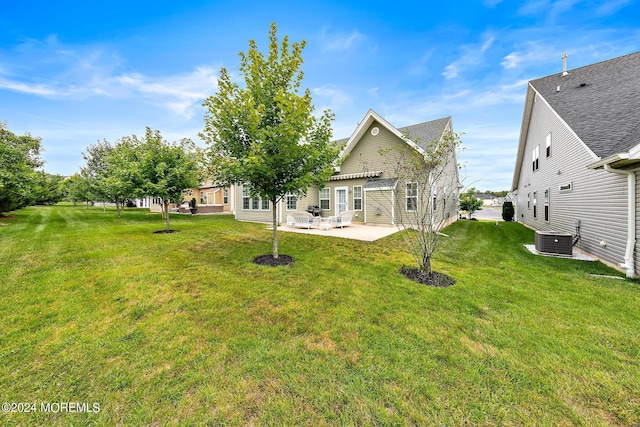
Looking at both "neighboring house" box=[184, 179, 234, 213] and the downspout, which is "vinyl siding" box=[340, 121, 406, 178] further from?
"neighboring house" box=[184, 179, 234, 213]

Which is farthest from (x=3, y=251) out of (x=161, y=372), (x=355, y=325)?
(x=355, y=325)

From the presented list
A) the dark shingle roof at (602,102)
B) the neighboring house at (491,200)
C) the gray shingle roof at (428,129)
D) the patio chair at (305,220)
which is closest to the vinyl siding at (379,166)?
the gray shingle roof at (428,129)

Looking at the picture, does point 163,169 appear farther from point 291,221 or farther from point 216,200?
point 216,200

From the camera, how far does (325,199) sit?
16.7 metres

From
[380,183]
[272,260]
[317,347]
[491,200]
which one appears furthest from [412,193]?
[491,200]

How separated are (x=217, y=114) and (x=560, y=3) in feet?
47.3

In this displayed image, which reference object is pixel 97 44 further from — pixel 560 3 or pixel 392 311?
pixel 560 3

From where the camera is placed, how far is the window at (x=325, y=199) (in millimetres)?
16562

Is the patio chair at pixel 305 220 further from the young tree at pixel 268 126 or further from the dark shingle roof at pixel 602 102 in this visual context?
the dark shingle roof at pixel 602 102

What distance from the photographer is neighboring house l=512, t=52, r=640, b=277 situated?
561 centimetres

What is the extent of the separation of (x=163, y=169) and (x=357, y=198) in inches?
435

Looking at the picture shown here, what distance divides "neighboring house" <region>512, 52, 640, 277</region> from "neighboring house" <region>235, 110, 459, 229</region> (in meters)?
4.30

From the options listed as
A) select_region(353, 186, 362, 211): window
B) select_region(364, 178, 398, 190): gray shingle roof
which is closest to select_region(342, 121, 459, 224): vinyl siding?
select_region(364, 178, 398, 190): gray shingle roof

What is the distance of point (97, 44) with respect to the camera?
1098 centimetres
